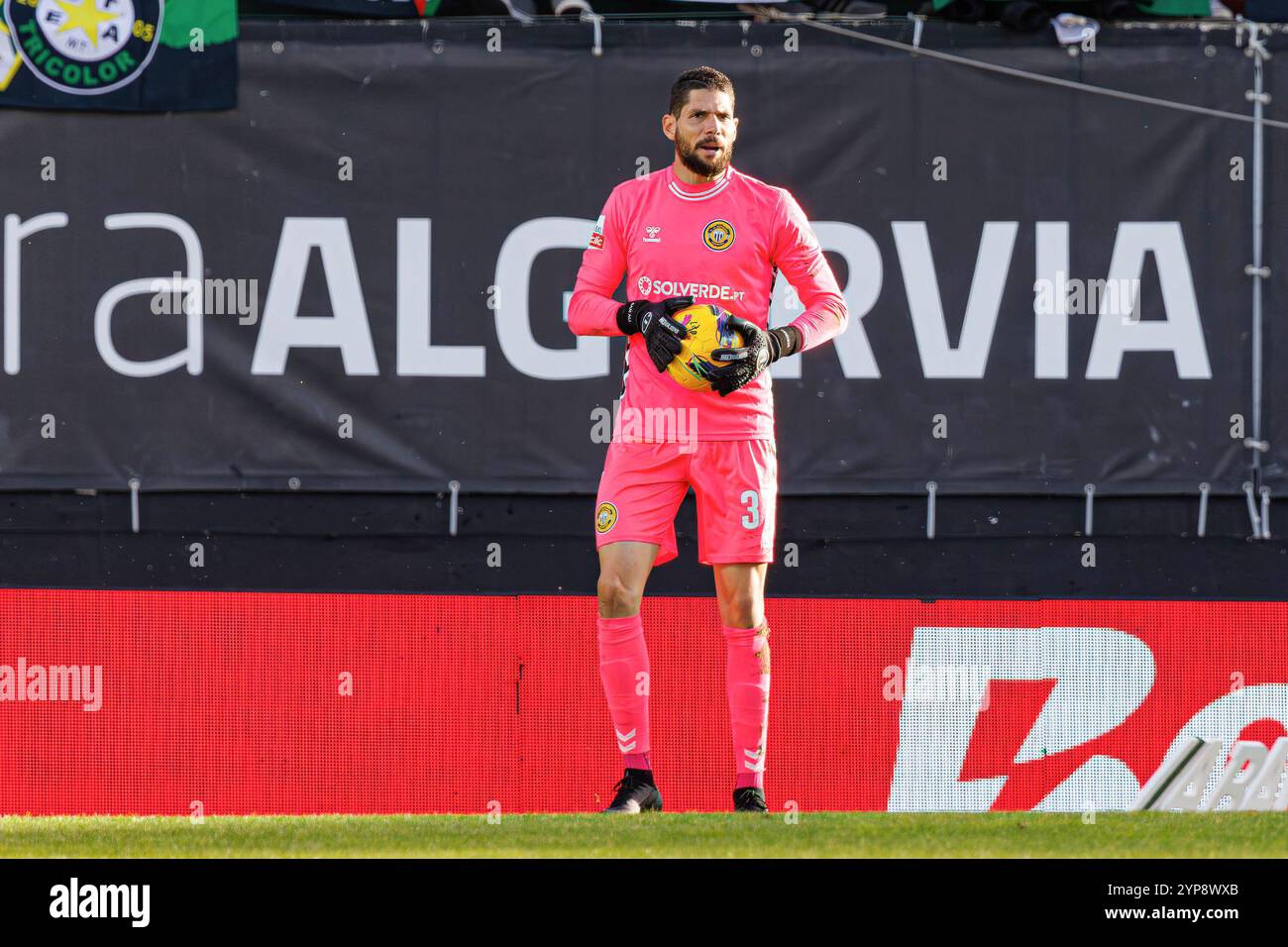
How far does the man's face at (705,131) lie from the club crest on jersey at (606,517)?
95 centimetres

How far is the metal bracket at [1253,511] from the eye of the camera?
7.64 meters

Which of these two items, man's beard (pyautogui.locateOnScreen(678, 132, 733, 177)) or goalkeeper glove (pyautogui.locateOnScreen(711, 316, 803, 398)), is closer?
goalkeeper glove (pyautogui.locateOnScreen(711, 316, 803, 398))

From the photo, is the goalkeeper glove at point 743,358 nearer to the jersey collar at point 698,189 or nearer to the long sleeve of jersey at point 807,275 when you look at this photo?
the long sleeve of jersey at point 807,275

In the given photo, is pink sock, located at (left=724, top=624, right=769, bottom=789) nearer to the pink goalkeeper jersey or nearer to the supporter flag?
the pink goalkeeper jersey

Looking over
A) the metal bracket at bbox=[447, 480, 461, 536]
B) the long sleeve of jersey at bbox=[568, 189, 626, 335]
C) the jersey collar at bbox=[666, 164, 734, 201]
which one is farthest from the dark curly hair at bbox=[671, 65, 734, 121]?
the metal bracket at bbox=[447, 480, 461, 536]

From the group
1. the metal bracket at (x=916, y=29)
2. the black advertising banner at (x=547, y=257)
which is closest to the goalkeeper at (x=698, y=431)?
the black advertising banner at (x=547, y=257)

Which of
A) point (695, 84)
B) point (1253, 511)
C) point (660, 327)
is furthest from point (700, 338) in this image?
point (1253, 511)

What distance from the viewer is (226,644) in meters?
7.16

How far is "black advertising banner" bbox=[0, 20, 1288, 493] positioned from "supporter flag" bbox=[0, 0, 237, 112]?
10cm

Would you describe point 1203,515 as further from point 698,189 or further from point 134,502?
point 134,502

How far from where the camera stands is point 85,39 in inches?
305

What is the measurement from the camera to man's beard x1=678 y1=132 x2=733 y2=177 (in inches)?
207

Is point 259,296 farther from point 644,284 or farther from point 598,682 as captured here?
point 644,284
